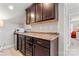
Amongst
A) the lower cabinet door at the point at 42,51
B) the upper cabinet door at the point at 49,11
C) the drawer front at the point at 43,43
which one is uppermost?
the upper cabinet door at the point at 49,11

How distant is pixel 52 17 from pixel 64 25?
0.32 meters

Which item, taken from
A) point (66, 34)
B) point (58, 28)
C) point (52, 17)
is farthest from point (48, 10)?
point (66, 34)

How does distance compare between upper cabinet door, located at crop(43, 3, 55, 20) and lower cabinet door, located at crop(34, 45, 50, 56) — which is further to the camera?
upper cabinet door, located at crop(43, 3, 55, 20)

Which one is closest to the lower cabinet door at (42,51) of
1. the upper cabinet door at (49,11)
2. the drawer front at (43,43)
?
the drawer front at (43,43)

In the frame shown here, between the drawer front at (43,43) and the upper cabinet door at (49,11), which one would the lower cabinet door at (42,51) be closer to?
the drawer front at (43,43)

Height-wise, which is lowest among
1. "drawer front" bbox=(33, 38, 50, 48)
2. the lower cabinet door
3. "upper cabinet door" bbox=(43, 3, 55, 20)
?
the lower cabinet door

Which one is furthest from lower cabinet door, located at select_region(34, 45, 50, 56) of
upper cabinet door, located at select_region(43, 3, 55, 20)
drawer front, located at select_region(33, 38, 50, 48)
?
upper cabinet door, located at select_region(43, 3, 55, 20)

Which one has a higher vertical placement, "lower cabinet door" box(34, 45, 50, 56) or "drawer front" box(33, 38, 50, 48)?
"drawer front" box(33, 38, 50, 48)

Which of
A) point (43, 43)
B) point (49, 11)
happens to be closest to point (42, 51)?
point (43, 43)

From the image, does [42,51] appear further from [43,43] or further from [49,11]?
[49,11]

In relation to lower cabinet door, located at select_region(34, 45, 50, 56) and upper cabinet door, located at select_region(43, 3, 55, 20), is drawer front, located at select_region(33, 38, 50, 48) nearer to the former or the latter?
lower cabinet door, located at select_region(34, 45, 50, 56)

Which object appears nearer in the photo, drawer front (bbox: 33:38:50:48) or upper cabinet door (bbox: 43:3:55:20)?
drawer front (bbox: 33:38:50:48)

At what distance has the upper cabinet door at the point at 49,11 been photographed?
178 cm

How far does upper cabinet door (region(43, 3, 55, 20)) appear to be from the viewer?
178 cm
